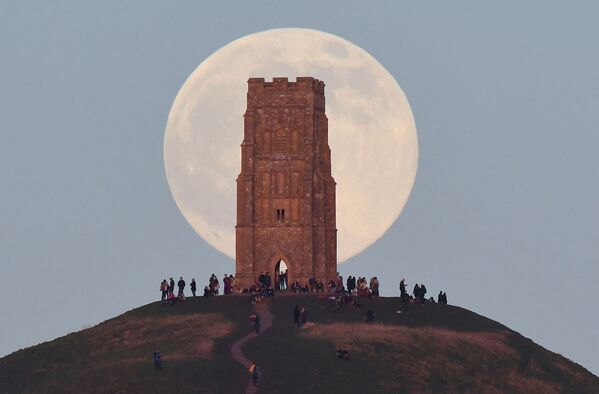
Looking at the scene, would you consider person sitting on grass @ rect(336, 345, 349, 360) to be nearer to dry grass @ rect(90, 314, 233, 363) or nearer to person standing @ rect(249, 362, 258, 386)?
person standing @ rect(249, 362, 258, 386)

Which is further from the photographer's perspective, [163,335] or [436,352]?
[163,335]

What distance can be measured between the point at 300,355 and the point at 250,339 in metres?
6.06

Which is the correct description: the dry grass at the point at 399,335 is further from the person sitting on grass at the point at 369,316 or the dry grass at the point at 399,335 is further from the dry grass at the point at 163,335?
the dry grass at the point at 163,335

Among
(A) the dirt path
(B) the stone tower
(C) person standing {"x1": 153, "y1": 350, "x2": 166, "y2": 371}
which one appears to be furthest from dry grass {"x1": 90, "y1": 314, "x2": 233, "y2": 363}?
(B) the stone tower

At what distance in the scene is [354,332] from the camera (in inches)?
4569

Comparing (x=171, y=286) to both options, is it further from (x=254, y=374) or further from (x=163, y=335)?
(x=254, y=374)

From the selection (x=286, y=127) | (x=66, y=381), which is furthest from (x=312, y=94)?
(x=66, y=381)

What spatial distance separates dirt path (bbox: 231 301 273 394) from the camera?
104 metres

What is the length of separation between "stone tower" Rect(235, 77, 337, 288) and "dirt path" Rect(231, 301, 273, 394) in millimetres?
16618

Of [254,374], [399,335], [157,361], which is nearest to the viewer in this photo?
[254,374]

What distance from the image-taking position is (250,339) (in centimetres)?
11425

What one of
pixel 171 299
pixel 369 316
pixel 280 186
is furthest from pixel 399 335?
pixel 280 186

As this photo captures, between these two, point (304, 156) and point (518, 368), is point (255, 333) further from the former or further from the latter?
point (304, 156)

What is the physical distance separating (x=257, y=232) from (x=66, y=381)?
34.5m
